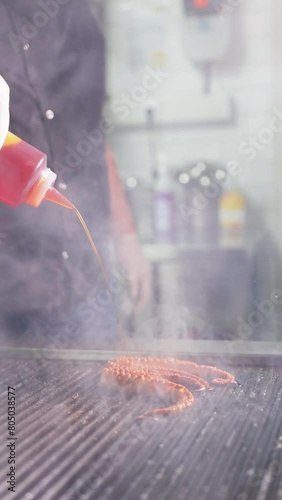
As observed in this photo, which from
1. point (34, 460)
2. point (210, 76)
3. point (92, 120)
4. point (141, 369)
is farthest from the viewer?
point (210, 76)

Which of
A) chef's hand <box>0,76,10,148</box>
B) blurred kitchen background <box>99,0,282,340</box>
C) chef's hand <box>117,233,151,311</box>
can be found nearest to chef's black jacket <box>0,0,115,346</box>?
chef's hand <box>117,233,151,311</box>

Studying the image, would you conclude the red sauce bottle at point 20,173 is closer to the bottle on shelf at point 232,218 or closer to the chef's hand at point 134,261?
the chef's hand at point 134,261

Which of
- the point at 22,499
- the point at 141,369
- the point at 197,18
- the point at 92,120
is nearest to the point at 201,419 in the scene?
the point at 141,369

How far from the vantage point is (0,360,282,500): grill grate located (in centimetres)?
93

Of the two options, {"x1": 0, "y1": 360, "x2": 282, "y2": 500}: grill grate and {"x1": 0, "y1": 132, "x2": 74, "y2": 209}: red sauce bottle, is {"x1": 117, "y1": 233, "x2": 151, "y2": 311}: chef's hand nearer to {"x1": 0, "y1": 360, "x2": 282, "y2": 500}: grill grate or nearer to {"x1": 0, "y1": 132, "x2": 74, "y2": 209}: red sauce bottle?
{"x1": 0, "y1": 360, "x2": 282, "y2": 500}: grill grate

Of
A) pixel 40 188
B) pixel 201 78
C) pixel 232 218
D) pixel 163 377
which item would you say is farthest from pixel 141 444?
pixel 201 78

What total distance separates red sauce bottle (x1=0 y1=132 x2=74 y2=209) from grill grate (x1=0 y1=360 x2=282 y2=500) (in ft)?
1.48

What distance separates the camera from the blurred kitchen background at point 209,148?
316 cm

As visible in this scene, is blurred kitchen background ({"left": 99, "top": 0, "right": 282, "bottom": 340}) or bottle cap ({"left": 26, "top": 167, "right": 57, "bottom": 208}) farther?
blurred kitchen background ({"left": 99, "top": 0, "right": 282, "bottom": 340})

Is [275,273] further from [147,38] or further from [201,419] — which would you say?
[201,419]

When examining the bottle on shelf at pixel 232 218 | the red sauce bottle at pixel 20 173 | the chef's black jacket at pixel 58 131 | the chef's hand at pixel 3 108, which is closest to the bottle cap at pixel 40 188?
the red sauce bottle at pixel 20 173

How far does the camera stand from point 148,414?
1216 millimetres

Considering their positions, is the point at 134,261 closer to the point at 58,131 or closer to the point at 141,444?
the point at 58,131

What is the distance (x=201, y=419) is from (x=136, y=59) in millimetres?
2520
